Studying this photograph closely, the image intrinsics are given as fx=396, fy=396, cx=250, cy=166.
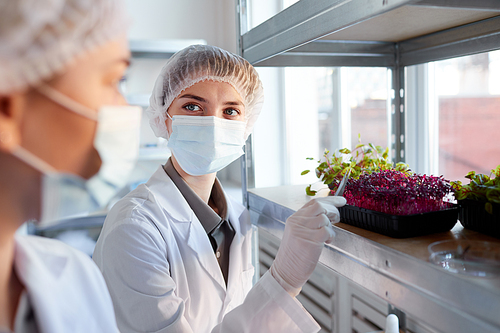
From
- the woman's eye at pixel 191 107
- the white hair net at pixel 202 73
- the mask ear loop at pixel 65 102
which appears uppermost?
the white hair net at pixel 202 73

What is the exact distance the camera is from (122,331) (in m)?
1.00

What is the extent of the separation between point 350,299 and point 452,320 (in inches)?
45.4

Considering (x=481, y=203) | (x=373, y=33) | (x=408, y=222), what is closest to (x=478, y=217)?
(x=481, y=203)

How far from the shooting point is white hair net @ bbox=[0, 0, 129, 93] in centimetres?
Result: 39

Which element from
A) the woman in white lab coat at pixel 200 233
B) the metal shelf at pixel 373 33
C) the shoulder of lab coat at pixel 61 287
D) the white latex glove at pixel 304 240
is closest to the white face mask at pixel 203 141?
the woman in white lab coat at pixel 200 233

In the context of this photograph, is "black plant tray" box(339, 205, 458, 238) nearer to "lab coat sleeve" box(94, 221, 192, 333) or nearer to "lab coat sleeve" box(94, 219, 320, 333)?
"lab coat sleeve" box(94, 219, 320, 333)

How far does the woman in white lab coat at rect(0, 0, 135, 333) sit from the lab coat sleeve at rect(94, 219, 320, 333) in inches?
12.5

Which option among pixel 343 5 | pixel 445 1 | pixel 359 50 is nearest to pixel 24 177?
pixel 343 5

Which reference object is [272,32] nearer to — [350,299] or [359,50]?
[359,50]

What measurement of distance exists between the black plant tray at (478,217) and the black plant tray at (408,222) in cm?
2

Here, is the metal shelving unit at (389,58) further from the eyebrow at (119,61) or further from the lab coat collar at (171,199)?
the eyebrow at (119,61)

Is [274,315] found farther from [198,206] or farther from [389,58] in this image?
[389,58]

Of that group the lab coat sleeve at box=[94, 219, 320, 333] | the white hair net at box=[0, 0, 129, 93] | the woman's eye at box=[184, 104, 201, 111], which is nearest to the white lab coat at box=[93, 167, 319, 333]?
the lab coat sleeve at box=[94, 219, 320, 333]

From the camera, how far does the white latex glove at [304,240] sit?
82cm
